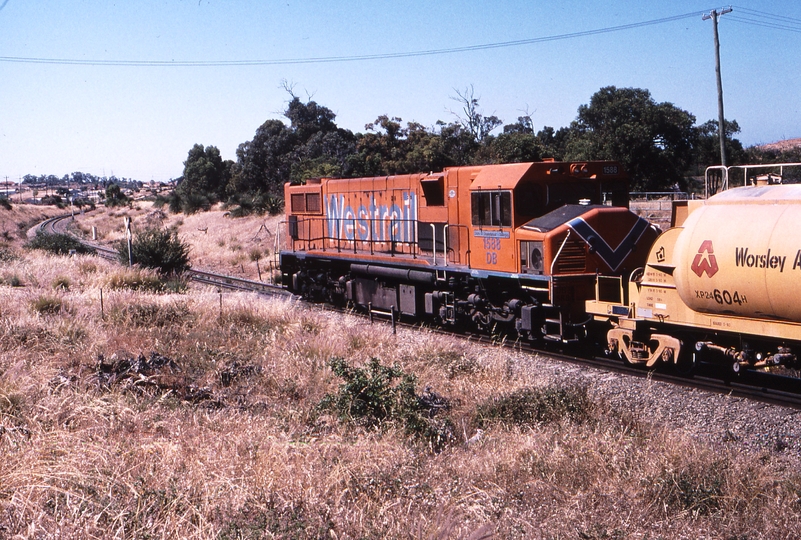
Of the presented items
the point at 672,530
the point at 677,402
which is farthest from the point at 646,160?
the point at 672,530

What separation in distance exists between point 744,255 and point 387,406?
15.4 feet

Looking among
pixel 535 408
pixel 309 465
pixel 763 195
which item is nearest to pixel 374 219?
pixel 535 408

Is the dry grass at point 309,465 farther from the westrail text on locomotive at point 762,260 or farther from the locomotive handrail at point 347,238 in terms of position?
the locomotive handrail at point 347,238

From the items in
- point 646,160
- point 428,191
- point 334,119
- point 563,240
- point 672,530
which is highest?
point 334,119

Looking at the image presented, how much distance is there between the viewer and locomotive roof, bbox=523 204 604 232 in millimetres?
12227

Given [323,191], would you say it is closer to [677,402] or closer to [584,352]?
[584,352]

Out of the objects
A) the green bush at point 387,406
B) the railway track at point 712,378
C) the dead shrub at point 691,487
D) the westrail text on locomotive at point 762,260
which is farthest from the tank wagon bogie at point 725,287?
the green bush at point 387,406

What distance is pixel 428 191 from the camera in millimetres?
15633

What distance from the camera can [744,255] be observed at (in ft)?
28.0

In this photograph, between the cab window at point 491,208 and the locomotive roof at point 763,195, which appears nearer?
the locomotive roof at point 763,195

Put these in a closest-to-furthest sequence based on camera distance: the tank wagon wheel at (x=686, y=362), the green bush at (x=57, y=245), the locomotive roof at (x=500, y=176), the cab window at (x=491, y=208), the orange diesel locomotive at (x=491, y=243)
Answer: the tank wagon wheel at (x=686, y=362)
the orange diesel locomotive at (x=491, y=243)
the locomotive roof at (x=500, y=176)
the cab window at (x=491, y=208)
the green bush at (x=57, y=245)

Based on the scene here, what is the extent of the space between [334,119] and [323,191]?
44.6 m

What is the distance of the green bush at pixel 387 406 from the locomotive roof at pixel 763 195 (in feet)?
14.8

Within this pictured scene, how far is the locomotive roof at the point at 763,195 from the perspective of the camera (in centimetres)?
835
